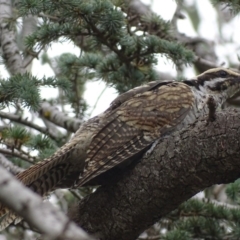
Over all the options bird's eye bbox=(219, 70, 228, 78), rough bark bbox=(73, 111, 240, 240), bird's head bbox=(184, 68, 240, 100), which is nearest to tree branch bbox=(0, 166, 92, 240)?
rough bark bbox=(73, 111, 240, 240)

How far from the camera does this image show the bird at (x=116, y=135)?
151 inches

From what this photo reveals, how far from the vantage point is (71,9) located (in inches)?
174

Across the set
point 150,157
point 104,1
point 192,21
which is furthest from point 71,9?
point 192,21

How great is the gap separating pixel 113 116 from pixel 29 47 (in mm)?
1019

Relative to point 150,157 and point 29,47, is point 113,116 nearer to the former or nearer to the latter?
point 150,157

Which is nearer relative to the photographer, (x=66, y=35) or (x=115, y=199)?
(x=115, y=199)

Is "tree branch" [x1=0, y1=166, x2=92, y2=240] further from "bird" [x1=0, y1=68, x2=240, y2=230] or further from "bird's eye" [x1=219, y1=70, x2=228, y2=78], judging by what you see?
"bird's eye" [x1=219, y1=70, x2=228, y2=78]

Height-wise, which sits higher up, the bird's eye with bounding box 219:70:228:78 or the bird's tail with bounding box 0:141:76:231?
the bird's eye with bounding box 219:70:228:78

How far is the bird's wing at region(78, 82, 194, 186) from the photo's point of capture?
3832 mm

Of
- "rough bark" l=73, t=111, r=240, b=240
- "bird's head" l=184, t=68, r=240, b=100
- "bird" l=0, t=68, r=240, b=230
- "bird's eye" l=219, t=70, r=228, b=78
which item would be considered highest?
"bird's eye" l=219, t=70, r=228, b=78

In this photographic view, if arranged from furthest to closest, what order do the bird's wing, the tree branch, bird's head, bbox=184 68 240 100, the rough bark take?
bird's head, bbox=184 68 240 100
the bird's wing
the rough bark
the tree branch

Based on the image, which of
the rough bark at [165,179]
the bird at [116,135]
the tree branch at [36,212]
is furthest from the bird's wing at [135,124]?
the tree branch at [36,212]

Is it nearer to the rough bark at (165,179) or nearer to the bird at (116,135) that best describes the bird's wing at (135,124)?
the bird at (116,135)

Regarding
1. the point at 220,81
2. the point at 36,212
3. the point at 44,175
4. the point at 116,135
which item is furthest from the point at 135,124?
the point at 36,212
